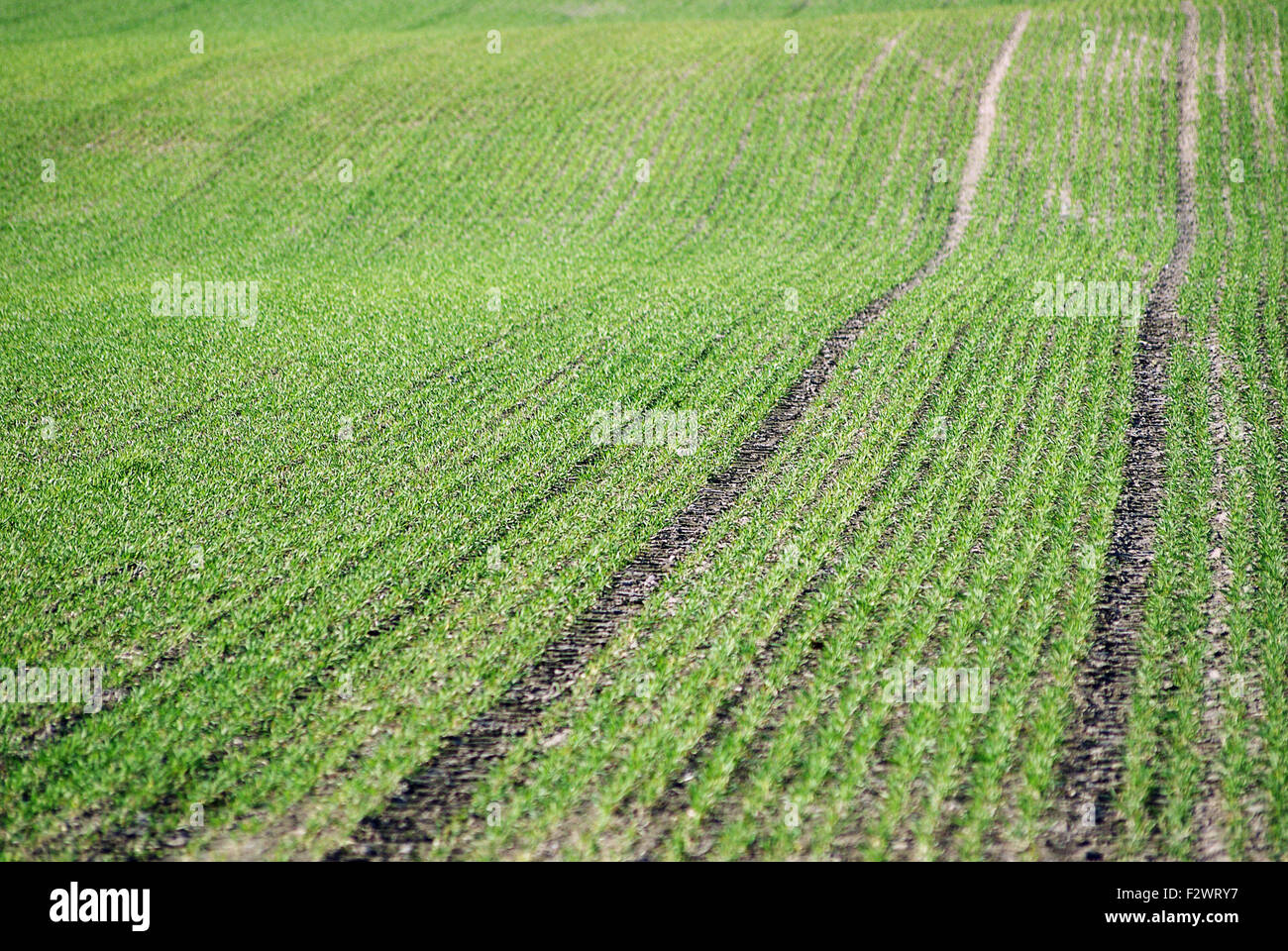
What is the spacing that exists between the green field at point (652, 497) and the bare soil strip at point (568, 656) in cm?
4

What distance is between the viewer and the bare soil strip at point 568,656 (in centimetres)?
675

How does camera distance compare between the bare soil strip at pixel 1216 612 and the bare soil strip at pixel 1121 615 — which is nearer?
the bare soil strip at pixel 1216 612

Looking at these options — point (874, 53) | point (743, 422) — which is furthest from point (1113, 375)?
point (874, 53)

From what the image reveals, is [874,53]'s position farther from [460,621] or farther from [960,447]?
[460,621]

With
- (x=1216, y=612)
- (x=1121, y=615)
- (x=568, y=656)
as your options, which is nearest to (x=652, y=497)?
(x=568, y=656)

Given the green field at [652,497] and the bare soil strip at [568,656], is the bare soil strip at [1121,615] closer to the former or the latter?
the green field at [652,497]

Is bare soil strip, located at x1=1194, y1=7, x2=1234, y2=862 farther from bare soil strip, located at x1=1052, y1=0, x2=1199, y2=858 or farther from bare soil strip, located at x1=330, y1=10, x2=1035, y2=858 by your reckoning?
bare soil strip, located at x1=330, y1=10, x2=1035, y2=858

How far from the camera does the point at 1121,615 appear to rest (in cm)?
899

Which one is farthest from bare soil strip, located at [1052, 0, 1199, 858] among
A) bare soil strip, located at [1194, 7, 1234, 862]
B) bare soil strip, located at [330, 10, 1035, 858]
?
bare soil strip, located at [330, 10, 1035, 858]

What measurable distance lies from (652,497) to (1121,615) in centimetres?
548

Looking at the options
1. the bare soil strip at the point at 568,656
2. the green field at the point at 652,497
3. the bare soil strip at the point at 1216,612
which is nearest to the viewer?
the bare soil strip at the point at 1216,612

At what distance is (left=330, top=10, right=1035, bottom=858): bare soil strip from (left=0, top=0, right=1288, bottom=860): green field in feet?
0.13

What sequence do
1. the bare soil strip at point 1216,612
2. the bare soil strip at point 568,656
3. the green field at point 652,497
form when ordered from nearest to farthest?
the bare soil strip at point 1216,612 → the bare soil strip at point 568,656 → the green field at point 652,497

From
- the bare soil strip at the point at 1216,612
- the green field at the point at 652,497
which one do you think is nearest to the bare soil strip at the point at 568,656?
the green field at the point at 652,497
